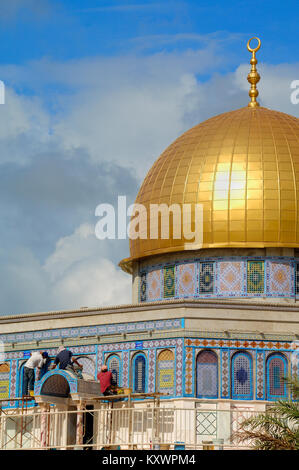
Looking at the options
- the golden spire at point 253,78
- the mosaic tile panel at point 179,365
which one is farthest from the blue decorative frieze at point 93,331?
the golden spire at point 253,78

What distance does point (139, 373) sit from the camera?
31.6 m

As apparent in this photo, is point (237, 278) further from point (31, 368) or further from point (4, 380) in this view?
point (4, 380)

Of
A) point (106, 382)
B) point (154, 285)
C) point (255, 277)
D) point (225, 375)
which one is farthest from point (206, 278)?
point (106, 382)

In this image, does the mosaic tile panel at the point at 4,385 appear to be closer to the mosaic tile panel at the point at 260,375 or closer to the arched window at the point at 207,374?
the arched window at the point at 207,374

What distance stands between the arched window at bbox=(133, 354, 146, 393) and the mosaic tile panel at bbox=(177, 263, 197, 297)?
Answer: 3433 mm

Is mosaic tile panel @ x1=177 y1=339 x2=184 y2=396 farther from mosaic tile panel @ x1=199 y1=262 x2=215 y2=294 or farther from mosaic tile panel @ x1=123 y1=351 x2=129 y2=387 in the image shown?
mosaic tile panel @ x1=199 y1=262 x2=215 y2=294

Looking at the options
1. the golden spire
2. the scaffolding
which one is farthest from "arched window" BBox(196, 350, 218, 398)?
the golden spire

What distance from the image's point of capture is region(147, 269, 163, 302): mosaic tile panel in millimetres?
35281

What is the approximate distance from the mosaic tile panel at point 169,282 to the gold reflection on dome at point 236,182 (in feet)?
2.15
